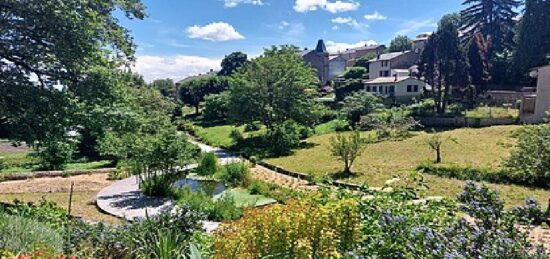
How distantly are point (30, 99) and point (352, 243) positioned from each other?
9.25 metres

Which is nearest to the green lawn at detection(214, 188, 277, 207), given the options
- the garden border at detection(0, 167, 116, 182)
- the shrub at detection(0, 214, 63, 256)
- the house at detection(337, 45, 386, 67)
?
Answer: the shrub at detection(0, 214, 63, 256)

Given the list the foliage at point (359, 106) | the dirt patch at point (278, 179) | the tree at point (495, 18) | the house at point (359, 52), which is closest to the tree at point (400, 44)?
the house at point (359, 52)

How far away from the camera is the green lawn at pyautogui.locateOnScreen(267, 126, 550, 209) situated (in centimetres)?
1392

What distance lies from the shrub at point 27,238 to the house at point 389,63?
51524 mm

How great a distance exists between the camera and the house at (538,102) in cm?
2450

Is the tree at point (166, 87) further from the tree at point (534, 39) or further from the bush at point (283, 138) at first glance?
the tree at point (534, 39)

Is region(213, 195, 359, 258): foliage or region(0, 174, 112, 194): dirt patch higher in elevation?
region(213, 195, 359, 258): foliage

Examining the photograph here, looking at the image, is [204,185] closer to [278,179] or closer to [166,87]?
[278,179]

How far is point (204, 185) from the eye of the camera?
1470cm

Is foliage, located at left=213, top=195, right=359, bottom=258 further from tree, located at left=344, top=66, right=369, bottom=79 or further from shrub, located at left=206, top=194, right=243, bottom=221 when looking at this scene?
tree, located at left=344, top=66, right=369, bottom=79

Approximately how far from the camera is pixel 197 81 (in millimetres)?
57062

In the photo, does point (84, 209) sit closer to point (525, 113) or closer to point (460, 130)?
point (460, 130)

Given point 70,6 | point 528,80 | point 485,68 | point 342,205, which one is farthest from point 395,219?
point 528,80

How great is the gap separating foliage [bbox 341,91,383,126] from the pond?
1804 centimetres
